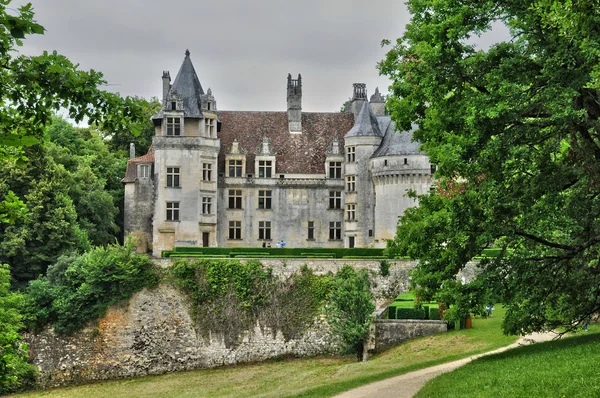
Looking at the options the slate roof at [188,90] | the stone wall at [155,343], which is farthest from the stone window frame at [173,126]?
the stone wall at [155,343]

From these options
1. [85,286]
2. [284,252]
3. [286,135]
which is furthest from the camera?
[286,135]

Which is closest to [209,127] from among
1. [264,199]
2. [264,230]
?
[264,199]

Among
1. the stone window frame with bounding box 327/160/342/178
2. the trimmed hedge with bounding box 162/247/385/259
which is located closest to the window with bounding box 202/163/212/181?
the trimmed hedge with bounding box 162/247/385/259

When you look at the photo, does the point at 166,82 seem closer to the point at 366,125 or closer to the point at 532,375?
the point at 366,125

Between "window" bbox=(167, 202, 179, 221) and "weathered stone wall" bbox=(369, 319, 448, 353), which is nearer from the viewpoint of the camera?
"weathered stone wall" bbox=(369, 319, 448, 353)

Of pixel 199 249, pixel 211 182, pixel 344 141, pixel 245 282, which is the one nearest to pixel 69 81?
pixel 245 282

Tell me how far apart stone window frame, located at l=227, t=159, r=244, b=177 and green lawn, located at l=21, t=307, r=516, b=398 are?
13.8 m

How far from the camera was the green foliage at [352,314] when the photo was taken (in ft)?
96.1

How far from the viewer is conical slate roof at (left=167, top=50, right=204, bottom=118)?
4197 cm

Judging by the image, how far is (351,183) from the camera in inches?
1745

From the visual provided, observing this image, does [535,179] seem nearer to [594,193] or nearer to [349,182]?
[594,193]

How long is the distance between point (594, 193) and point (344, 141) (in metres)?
29.6

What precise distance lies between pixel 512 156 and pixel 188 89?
29.3 metres

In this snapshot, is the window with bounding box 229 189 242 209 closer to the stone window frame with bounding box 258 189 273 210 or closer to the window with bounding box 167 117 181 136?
the stone window frame with bounding box 258 189 273 210
